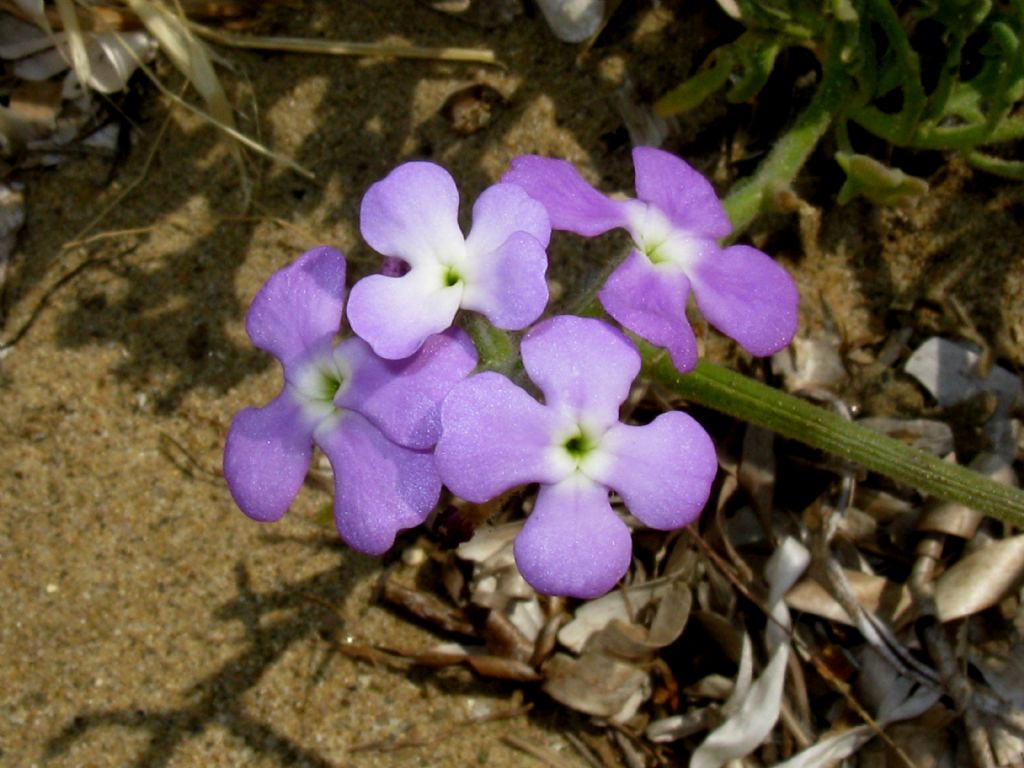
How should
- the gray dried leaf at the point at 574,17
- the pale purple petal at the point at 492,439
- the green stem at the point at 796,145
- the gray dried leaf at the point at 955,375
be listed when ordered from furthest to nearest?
the gray dried leaf at the point at 574,17 → the gray dried leaf at the point at 955,375 → the green stem at the point at 796,145 → the pale purple petal at the point at 492,439

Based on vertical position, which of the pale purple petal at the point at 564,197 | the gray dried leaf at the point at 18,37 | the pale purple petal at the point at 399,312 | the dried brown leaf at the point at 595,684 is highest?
the pale purple petal at the point at 564,197

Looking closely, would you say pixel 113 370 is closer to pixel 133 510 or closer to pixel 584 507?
pixel 133 510

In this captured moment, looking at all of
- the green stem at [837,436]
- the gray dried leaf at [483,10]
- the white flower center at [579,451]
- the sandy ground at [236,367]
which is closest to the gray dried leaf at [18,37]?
the sandy ground at [236,367]

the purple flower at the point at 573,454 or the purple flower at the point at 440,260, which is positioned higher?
the purple flower at the point at 440,260

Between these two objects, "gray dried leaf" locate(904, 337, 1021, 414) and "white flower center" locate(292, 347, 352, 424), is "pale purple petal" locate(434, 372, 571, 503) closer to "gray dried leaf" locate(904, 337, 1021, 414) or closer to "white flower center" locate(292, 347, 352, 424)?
"white flower center" locate(292, 347, 352, 424)

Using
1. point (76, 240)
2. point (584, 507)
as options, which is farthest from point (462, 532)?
point (76, 240)

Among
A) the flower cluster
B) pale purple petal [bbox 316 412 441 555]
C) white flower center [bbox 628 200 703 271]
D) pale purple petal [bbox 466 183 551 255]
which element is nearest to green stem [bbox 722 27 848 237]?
white flower center [bbox 628 200 703 271]

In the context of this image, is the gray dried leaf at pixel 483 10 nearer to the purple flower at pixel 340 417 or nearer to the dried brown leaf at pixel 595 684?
the purple flower at pixel 340 417
